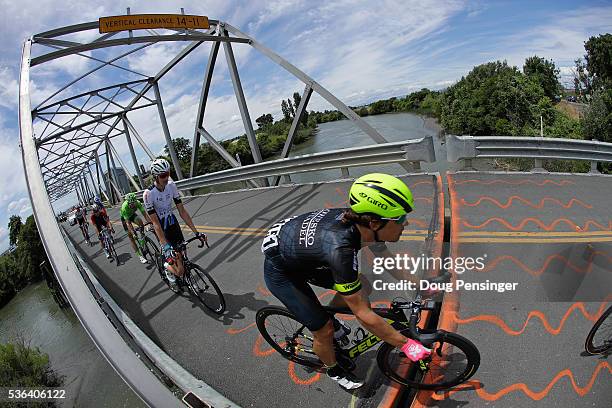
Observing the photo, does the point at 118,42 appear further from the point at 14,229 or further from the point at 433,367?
the point at 14,229

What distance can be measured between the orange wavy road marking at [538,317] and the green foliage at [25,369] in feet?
23.1

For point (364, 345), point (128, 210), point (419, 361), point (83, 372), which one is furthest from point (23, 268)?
point (419, 361)

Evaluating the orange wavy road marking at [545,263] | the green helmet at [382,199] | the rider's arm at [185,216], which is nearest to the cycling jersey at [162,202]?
the rider's arm at [185,216]

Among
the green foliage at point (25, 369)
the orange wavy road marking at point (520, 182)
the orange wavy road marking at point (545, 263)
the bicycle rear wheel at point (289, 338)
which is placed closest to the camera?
the bicycle rear wheel at point (289, 338)

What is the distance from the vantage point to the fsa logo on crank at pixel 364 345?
111 inches

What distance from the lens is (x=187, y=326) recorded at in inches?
175

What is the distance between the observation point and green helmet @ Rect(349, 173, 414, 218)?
2270 millimetres

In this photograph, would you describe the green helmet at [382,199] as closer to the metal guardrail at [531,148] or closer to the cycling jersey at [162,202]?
the cycling jersey at [162,202]

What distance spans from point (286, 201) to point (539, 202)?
5401 millimetres

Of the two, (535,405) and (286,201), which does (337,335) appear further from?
(286,201)

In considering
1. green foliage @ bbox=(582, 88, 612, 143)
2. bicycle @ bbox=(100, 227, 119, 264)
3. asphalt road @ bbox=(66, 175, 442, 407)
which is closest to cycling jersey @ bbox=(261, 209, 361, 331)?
asphalt road @ bbox=(66, 175, 442, 407)

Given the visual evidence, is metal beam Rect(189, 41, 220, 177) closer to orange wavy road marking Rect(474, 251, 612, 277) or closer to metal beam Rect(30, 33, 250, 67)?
metal beam Rect(30, 33, 250, 67)

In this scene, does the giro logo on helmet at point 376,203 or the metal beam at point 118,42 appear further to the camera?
the metal beam at point 118,42

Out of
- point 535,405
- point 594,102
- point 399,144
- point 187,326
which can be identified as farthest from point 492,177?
point 594,102
